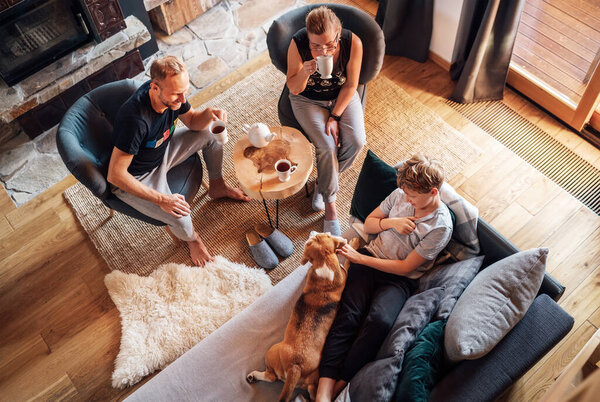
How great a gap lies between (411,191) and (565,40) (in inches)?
75.7

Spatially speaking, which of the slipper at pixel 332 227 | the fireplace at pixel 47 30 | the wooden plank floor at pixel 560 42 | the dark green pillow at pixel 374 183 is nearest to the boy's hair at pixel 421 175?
the dark green pillow at pixel 374 183

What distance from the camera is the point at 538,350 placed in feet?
5.16

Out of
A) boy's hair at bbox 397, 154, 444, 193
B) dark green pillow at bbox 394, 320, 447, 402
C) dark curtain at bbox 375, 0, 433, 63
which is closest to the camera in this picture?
dark green pillow at bbox 394, 320, 447, 402

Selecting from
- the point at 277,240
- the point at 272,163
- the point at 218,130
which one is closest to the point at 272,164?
Answer: the point at 272,163

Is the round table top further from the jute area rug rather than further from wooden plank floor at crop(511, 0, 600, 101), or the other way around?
wooden plank floor at crop(511, 0, 600, 101)

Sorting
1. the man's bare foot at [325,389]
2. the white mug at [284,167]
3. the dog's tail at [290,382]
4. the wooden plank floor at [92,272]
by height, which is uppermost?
the white mug at [284,167]

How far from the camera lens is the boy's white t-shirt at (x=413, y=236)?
6.08 ft

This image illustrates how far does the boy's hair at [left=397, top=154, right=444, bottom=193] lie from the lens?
68.7 inches

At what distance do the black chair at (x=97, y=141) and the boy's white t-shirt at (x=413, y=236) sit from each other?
40.8 inches

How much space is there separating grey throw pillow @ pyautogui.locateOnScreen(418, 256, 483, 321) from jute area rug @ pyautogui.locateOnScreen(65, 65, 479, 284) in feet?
2.77

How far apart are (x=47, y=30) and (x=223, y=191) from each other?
4.91 ft

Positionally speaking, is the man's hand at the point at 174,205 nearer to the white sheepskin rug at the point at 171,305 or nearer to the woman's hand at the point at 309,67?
the white sheepskin rug at the point at 171,305

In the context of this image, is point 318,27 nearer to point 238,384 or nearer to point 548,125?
point 238,384

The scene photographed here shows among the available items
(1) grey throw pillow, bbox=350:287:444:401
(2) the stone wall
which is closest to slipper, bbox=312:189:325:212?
(1) grey throw pillow, bbox=350:287:444:401
